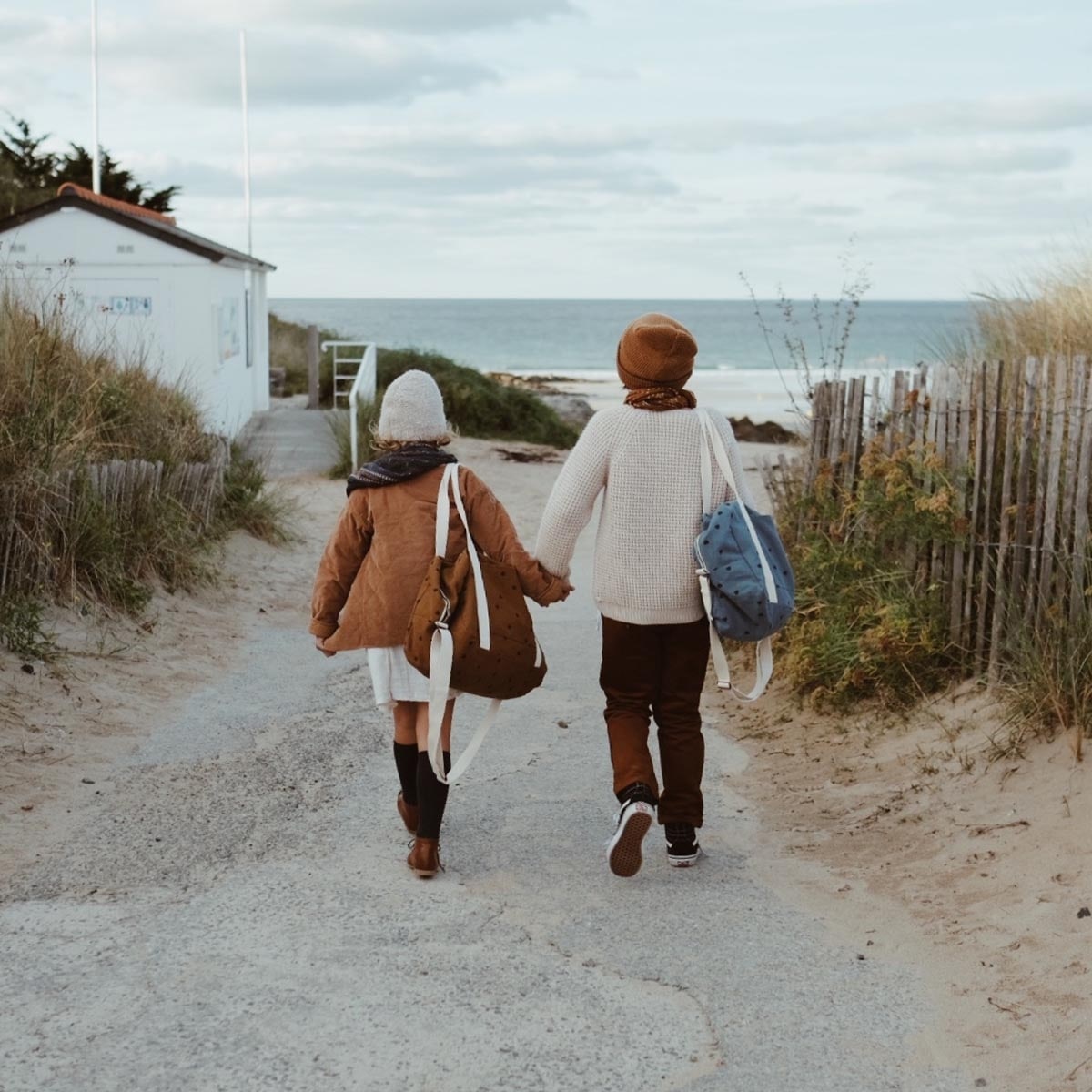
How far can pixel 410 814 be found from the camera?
5211 mm

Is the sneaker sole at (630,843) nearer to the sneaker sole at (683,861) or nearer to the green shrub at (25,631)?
the sneaker sole at (683,861)

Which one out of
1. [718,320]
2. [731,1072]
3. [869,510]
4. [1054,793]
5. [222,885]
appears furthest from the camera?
[718,320]

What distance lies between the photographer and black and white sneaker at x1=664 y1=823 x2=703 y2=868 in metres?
5.04

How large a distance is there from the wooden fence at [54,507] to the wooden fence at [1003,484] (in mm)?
4462

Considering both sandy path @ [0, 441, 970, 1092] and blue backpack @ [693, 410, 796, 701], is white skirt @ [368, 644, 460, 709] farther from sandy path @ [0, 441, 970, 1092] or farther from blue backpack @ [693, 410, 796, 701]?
blue backpack @ [693, 410, 796, 701]

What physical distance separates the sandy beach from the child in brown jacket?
66cm

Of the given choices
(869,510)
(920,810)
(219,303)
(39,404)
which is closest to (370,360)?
(219,303)

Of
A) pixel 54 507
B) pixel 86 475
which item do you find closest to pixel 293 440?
pixel 86 475

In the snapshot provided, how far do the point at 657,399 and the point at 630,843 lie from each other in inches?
58.6

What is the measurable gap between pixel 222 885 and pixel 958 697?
3.36m

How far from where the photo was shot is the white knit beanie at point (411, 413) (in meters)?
4.91

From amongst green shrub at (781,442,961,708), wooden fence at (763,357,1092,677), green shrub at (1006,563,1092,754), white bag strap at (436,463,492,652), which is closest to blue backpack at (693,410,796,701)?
white bag strap at (436,463,492,652)

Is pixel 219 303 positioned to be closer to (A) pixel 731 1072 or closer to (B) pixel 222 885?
(B) pixel 222 885

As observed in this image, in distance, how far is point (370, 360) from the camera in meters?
20.7
